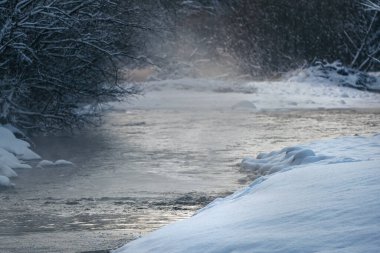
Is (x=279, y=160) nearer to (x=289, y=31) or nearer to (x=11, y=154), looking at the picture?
(x=11, y=154)

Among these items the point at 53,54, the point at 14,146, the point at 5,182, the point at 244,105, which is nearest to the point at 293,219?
the point at 5,182

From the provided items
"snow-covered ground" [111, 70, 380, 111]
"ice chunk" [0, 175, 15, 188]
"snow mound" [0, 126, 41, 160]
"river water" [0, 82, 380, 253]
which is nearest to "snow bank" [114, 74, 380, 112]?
"snow-covered ground" [111, 70, 380, 111]

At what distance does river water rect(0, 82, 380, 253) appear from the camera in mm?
9484

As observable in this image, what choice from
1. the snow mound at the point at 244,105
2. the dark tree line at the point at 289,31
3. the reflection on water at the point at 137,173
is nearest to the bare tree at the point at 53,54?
the reflection on water at the point at 137,173

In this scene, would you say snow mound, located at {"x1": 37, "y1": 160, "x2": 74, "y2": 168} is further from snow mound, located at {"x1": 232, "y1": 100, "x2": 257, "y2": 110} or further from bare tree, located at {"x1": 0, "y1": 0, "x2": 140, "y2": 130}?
snow mound, located at {"x1": 232, "y1": 100, "x2": 257, "y2": 110}

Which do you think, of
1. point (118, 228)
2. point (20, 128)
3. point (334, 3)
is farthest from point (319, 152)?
point (334, 3)

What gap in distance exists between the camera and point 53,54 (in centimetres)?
1762

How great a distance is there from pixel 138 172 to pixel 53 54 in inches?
173

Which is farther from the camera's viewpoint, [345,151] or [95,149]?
[95,149]

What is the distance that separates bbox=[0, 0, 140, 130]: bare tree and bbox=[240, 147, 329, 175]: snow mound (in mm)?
4051

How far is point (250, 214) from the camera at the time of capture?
24.4ft

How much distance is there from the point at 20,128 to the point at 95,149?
2209mm

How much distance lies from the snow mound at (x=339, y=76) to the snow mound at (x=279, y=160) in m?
21.1

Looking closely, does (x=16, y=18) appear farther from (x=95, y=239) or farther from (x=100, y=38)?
(x=95, y=239)
